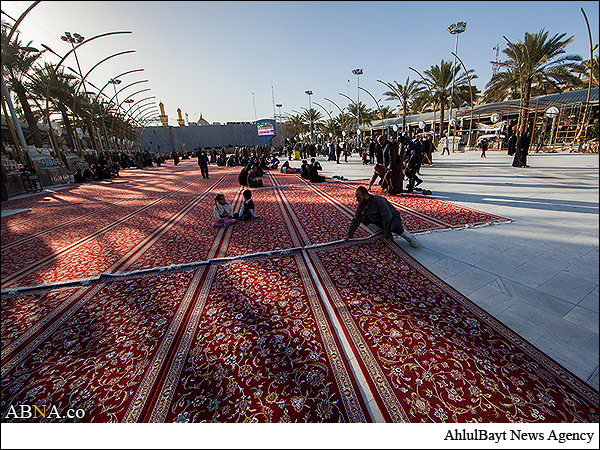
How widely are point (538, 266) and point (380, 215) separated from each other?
71.4 inches

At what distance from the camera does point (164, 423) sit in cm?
150

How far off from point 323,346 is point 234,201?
262 inches

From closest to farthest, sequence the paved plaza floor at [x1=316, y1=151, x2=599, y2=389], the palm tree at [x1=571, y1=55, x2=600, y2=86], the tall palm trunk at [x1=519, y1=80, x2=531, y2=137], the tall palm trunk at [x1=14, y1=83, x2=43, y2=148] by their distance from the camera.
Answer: the paved plaza floor at [x1=316, y1=151, x2=599, y2=389], the palm tree at [x1=571, y1=55, x2=600, y2=86], the tall palm trunk at [x1=519, y1=80, x2=531, y2=137], the tall palm trunk at [x1=14, y1=83, x2=43, y2=148]

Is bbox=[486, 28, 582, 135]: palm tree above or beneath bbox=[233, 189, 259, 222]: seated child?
above

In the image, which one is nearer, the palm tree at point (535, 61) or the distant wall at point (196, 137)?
the palm tree at point (535, 61)

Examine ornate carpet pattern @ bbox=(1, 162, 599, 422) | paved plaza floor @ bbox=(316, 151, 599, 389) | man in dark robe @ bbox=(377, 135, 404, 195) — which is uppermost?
man in dark robe @ bbox=(377, 135, 404, 195)

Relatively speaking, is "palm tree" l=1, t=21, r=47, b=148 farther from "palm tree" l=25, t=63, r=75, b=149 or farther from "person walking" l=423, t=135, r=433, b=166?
"person walking" l=423, t=135, r=433, b=166

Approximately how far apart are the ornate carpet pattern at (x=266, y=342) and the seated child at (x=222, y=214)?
1124 millimetres

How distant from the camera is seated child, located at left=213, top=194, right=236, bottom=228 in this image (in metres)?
5.29

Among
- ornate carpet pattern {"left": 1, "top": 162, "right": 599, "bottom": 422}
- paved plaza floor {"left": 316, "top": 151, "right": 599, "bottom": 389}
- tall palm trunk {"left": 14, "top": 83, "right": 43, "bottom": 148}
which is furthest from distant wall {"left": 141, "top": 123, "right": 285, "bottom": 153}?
paved plaza floor {"left": 316, "top": 151, "right": 599, "bottom": 389}

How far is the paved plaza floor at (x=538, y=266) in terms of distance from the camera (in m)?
1.90

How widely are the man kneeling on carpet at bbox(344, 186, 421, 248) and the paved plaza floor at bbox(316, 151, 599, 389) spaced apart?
0.31 metres

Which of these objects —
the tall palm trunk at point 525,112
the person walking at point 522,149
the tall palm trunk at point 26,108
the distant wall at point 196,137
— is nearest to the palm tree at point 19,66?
the tall palm trunk at point 26,108

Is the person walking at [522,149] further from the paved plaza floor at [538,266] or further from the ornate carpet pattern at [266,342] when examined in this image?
the ornate carpet pattern at [266,342]
